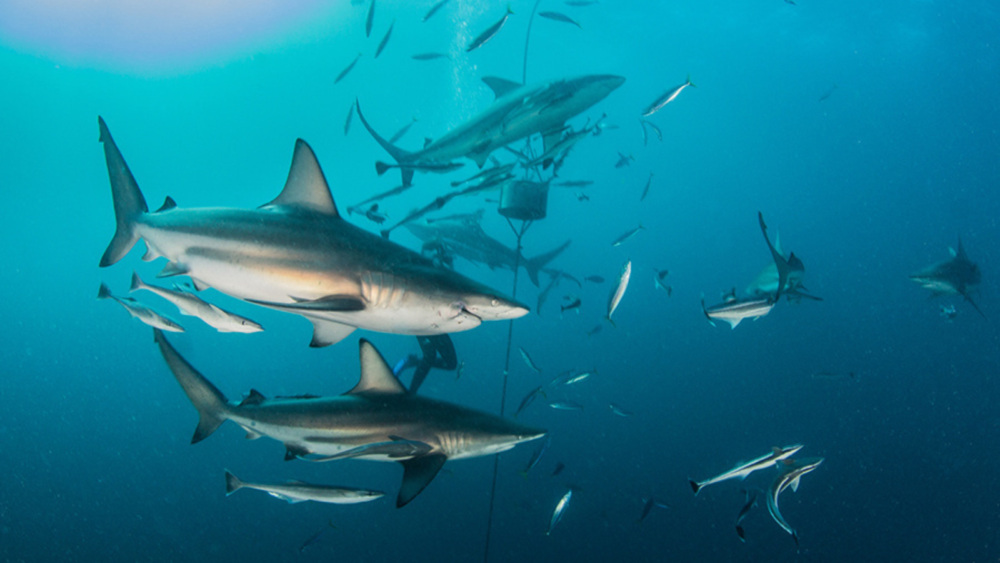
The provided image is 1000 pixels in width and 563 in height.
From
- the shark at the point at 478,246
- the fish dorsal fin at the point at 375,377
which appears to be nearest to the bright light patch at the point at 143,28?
the shark at the point at 478,246

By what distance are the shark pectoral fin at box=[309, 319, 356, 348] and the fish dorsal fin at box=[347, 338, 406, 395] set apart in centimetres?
37

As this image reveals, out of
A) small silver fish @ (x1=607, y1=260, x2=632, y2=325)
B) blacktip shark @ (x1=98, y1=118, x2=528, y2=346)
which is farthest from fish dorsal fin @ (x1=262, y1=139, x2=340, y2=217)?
small silver fish @ (x1=607, y1=260, x2=632, y2=325)

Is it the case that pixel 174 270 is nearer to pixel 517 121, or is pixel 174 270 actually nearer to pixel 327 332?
pixel 327 332

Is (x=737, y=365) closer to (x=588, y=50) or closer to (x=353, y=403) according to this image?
(x=588, y=50)

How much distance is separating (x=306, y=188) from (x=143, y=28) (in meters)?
48.3

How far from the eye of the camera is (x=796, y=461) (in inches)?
140

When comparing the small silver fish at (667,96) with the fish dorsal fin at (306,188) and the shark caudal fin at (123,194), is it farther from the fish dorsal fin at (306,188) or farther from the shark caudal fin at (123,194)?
the shark caudal fin at (123,194)

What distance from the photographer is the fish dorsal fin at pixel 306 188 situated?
2805mm

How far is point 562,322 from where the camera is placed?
43719 millimetres

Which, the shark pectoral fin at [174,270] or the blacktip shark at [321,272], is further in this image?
the shark pectoral fin at [174,270]

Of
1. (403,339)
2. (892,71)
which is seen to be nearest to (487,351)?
(403,339)

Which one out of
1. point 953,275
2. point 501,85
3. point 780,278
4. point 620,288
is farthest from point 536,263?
point 780,278

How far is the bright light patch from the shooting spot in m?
31.8

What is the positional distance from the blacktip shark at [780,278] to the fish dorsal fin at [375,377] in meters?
3.09
